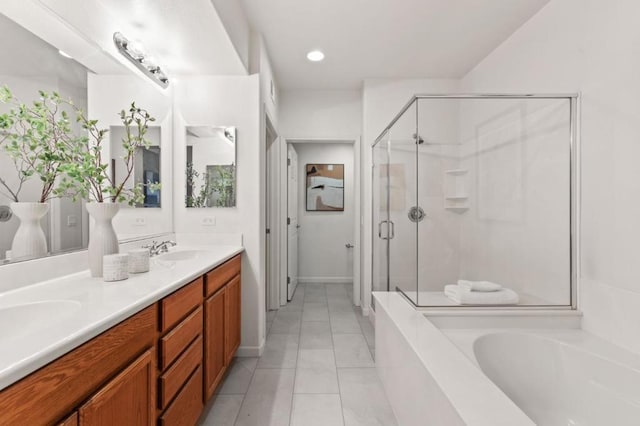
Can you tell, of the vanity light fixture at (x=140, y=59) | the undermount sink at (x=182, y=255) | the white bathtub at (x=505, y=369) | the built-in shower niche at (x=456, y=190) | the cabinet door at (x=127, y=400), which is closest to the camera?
the cabinet door at (x=127, y=400)

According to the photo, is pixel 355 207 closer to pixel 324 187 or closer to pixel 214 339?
pixel 324 187

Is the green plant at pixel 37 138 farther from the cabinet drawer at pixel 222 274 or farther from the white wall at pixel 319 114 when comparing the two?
the white wall at pixel 319 114

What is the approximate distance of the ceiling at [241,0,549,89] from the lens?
2.26m

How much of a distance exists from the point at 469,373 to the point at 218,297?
54.0 inches

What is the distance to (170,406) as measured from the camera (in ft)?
4.05

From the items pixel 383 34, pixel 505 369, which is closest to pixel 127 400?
pixel 505 369

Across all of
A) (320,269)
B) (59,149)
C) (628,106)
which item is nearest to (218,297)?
(59,149)

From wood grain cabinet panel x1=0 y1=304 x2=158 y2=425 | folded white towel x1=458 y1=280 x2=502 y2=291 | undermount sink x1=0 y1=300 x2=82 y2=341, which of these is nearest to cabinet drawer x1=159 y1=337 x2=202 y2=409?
wood grain cabinet panel x1=0 y1=304 x2=158 y2=425

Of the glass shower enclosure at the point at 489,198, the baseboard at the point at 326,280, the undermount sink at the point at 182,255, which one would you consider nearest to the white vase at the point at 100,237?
the undermount sink at the point at 182,255

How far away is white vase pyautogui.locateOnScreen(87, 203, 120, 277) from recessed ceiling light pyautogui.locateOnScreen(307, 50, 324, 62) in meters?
2.24

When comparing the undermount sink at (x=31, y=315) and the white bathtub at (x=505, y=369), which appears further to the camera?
the white bathtub at (x=505, y=369)

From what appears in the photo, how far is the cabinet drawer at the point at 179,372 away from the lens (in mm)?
1177

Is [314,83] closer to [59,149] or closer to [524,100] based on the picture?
[524,100]

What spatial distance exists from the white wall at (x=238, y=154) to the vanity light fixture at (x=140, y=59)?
0.26 m
